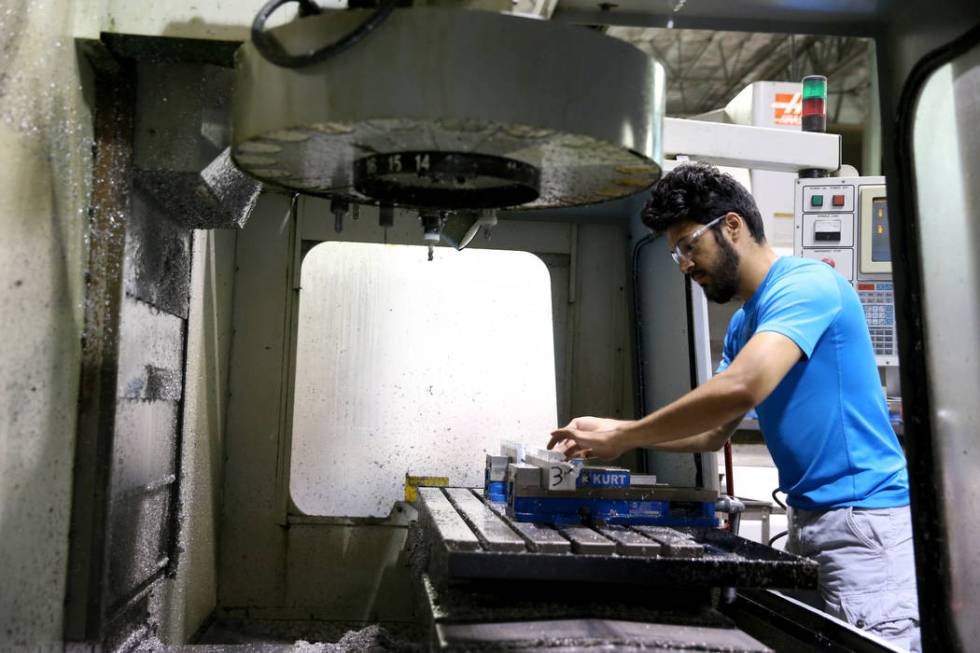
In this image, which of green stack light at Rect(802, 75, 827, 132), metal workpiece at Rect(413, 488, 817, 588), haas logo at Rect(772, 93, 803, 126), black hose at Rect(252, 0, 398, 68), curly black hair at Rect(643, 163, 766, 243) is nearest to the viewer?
black hose at Rect(252, 0, 398, 68)

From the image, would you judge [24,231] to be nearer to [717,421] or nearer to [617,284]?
[717,421]

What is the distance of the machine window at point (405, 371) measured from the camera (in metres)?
2.39

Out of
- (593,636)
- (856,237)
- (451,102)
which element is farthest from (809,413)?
(856,237)

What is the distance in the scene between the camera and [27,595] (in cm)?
97

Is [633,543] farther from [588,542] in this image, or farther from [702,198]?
[702,198]

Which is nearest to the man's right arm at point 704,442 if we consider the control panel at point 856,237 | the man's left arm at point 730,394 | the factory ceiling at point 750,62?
the man's left arm at point 730,394

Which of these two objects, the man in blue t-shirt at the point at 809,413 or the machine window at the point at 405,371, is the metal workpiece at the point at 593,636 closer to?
the man in blue t-shirt at the point at 809,413

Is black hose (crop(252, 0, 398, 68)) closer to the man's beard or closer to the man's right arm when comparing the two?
the man's beard

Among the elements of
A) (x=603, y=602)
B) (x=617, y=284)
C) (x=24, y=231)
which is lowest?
(x=603, y=602)

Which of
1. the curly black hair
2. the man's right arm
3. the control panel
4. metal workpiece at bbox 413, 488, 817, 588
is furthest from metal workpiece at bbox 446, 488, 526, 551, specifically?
the control panel

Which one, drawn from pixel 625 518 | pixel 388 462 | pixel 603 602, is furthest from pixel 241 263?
pixel 603 602

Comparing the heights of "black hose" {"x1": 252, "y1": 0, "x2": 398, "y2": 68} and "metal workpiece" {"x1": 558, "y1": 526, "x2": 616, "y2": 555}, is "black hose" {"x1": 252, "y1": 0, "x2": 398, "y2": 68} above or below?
above

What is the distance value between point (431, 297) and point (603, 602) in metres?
1.44

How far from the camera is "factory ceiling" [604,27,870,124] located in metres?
4.83
